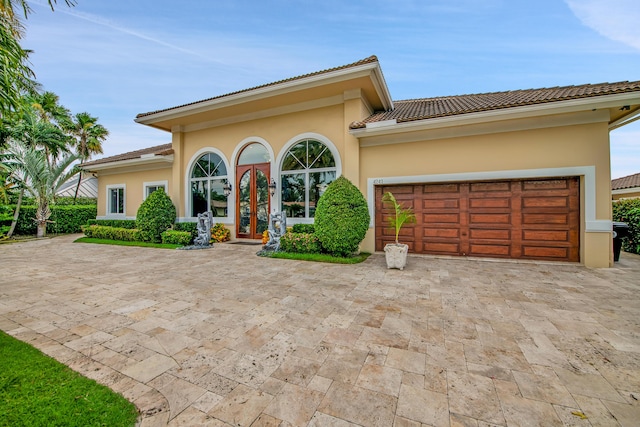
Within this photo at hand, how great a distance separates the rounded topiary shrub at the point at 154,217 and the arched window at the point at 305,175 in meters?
5.05

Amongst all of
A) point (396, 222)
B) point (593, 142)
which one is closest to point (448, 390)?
point (396, 222)

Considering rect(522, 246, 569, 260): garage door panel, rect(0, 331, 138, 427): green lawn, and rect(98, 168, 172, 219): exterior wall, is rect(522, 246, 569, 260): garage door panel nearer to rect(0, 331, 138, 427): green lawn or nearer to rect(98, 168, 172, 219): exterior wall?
rect(0, 331, 138, 427): green lawn

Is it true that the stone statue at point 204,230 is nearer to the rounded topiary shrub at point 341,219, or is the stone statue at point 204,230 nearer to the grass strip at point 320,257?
the grass strip at point 320,257

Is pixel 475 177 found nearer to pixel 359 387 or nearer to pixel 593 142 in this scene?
pixel 593 142

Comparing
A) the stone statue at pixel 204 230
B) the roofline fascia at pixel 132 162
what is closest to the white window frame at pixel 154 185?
the roofline fascia at pixel 132 162

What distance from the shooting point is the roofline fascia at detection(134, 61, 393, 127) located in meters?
7.20

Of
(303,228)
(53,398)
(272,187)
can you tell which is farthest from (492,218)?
(53,398)

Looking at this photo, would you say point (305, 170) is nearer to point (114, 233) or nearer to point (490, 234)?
point (490, 234)

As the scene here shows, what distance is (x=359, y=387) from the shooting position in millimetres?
2029

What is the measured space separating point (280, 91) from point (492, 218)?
24.3 feet

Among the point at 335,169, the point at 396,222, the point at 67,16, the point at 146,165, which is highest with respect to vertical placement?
the point at 67,16

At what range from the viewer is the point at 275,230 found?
317 inches

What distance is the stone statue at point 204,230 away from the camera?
922 cm

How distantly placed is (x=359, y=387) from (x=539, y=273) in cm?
568
